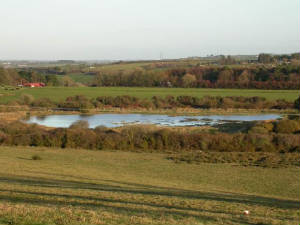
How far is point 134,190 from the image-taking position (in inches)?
599

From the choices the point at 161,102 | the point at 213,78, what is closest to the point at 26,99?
the point at 161,102

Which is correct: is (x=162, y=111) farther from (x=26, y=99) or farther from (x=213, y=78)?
(x=213, y=78)

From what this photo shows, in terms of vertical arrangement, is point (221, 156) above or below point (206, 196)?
below

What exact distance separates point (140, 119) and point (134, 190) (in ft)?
121

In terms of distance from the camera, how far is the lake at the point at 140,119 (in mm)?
47688

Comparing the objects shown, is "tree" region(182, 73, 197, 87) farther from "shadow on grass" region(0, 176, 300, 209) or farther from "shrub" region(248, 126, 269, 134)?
"shadow on grass" region(0, 176, 300, 209)

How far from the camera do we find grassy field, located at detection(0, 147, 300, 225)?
352 inches

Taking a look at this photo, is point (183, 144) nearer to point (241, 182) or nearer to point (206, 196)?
point (241, 182)

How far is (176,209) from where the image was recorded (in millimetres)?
10656

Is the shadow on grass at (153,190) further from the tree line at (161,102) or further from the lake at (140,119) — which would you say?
the tree line at (161,102)

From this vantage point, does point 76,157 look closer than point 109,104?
Yes

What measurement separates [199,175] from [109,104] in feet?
148

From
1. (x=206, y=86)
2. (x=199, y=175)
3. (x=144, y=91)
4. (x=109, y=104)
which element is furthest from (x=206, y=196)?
(x=206, y=86)

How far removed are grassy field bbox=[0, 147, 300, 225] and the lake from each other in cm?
1797
